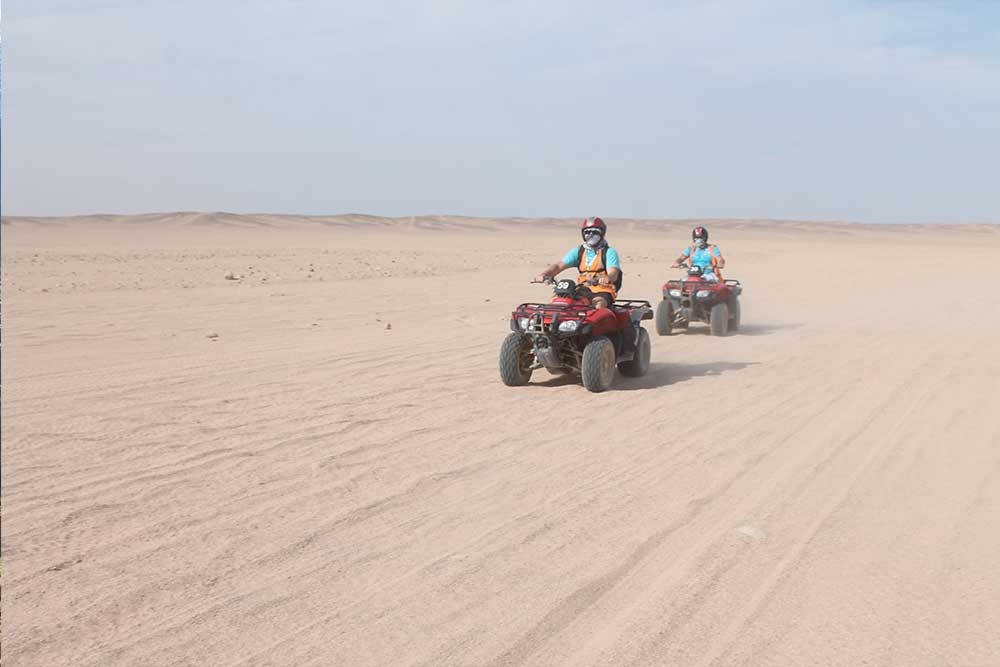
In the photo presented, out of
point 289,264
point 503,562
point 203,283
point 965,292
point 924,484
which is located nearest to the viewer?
point 503,562

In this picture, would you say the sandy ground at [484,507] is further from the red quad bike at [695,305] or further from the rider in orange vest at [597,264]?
the red quad bike at [695,305]

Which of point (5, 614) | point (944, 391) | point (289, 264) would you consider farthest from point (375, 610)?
point (289, 264)

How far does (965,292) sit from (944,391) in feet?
56.6

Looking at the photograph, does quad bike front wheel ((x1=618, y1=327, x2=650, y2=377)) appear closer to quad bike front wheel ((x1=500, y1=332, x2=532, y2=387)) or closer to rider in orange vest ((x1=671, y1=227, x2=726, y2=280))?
quad bike front wheel ((x1=500, y1=332, x2=532, y2=387))

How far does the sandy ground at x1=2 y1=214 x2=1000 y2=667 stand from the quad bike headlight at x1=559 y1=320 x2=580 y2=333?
64 cm

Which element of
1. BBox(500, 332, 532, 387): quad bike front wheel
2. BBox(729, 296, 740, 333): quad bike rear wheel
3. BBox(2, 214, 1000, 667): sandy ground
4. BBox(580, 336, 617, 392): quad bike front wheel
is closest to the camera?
BBox(2, 214, 1000, 667): sandy ground

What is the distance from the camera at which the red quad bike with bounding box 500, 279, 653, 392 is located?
9.96m

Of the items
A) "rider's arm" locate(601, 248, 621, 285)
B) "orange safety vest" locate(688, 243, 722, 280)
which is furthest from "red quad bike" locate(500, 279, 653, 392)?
"orange safety vest" locate(688, 243, 722, 280)

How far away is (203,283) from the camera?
931 inches

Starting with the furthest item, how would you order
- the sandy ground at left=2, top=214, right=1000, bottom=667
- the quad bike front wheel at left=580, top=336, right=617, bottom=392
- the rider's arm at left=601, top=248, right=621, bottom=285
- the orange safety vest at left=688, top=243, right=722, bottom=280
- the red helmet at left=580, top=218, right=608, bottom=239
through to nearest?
the orange safety vest at left=688, top=243, right=722, bottom=280, the red helmet at left=580, top=218, right=608, bottom=239, the rider's arm at left=601, top=248, right=621, bottom=285, the quad bike front wheel at left=580, top=336, right=617, bottom=392, the sandy ground at left=2, top=214, right=1000, bottom=667

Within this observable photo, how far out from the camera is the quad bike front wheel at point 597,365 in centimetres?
988

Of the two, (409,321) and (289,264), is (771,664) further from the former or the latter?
(289,264)

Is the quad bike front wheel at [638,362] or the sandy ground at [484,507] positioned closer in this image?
the sandy ground at [484,507]

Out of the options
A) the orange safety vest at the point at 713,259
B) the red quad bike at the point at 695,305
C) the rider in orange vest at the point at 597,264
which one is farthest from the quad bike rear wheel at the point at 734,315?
the rider in orange vest at the point at 597,264
